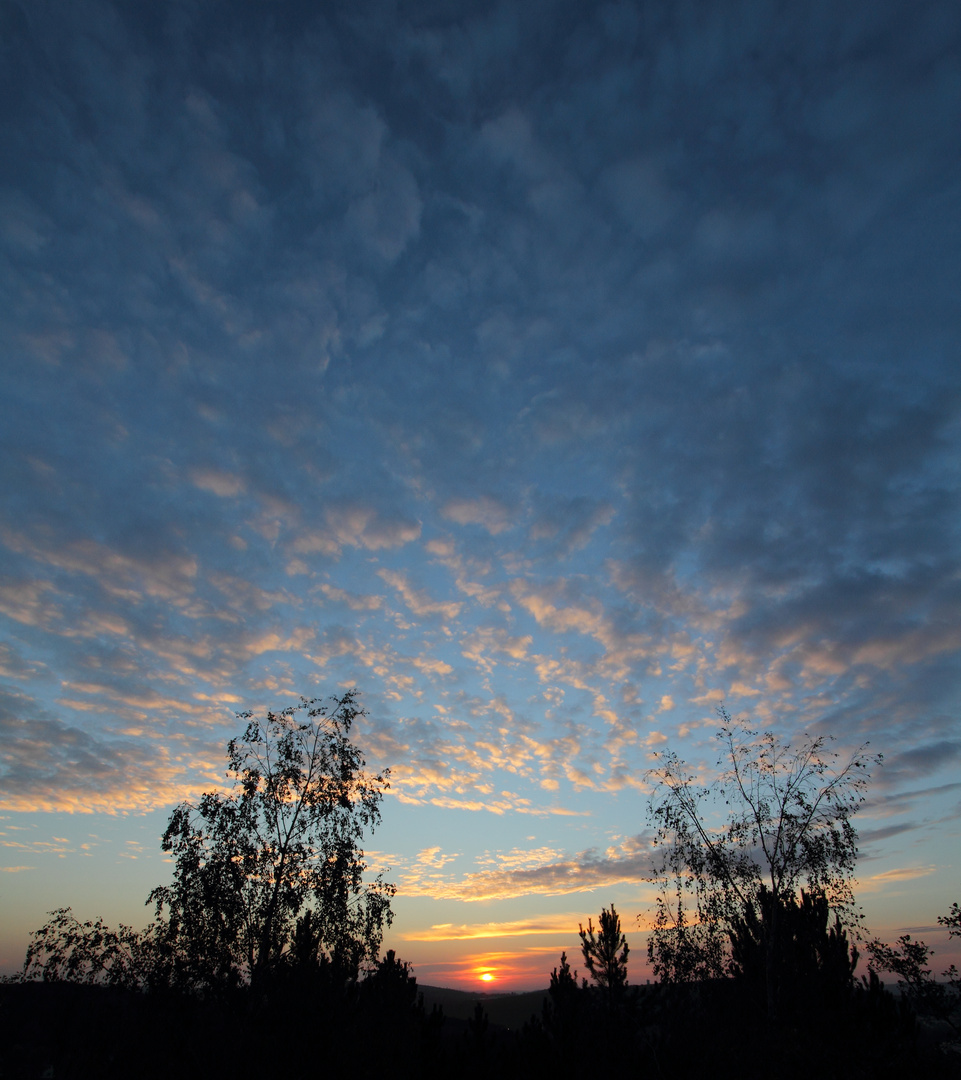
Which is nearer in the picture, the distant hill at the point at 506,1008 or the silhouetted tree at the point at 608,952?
the silhouetted tree at the point at 608,952

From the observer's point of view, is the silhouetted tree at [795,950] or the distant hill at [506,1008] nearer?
the silhouetted tree at [795,950]

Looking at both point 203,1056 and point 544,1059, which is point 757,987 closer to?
point 544,1059

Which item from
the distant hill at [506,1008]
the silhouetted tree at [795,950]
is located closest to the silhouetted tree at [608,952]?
the silhouetted tree at [795,950]

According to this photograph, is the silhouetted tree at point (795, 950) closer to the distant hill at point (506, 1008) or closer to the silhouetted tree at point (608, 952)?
the silhouetted tree at point (608, 952)

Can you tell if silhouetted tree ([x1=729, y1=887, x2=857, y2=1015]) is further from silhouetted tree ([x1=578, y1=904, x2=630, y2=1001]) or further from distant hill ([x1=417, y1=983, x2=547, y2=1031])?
distant hill ([x1=417, y1=983, x2=547, y2=1031])

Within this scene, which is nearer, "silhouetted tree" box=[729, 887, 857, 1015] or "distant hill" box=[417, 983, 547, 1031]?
"silhouetted tree" box=[729, 887, 857, 1015]

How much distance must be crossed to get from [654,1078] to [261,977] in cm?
1592

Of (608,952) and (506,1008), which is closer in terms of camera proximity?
(608,952)

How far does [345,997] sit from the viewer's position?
66.5 ft

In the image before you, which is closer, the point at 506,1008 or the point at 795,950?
the point at 795,950

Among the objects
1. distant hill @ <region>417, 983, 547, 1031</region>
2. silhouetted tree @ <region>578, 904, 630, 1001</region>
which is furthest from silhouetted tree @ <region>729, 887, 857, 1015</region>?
distant hill @ <region>417, 983, 547, 1031</region>

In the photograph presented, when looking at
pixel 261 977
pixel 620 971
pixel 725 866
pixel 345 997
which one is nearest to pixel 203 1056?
pixel 345 997

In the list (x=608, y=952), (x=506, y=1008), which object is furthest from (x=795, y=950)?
(x=506, y=1008)

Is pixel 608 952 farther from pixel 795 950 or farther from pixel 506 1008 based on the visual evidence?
pixel 506 1008
